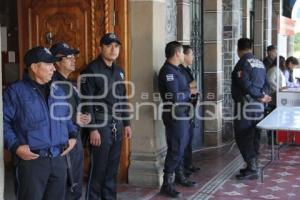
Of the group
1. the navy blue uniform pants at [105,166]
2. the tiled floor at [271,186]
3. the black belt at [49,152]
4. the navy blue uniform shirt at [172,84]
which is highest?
the navy blue uniform shirt at [172,84]

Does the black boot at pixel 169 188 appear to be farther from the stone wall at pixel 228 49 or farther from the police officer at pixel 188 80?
the stone wall at pixel 228 49

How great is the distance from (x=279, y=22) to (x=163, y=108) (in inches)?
110

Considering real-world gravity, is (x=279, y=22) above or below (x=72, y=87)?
above

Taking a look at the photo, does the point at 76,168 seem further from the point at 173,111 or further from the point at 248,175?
the point at 248,175

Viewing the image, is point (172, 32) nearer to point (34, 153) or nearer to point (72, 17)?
point (72, 17)

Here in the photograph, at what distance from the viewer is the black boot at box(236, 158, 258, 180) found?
584cm

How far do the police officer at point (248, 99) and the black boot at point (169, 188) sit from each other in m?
1.13

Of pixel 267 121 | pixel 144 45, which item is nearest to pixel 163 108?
pixel 144 45

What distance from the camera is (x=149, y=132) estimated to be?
17.5ft

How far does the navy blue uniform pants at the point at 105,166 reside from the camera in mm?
4320

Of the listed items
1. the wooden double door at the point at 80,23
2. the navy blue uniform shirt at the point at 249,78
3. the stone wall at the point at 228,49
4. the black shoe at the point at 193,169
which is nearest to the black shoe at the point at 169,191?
the wooden double door at the point at 80,23

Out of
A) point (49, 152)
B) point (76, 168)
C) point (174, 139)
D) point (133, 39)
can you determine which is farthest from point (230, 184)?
point (49, 152)

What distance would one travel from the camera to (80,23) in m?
5.25

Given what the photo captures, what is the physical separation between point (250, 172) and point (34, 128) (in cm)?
343
